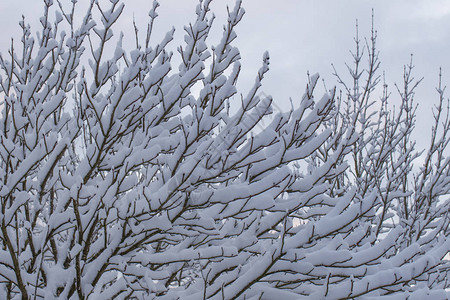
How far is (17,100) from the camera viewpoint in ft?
9.60

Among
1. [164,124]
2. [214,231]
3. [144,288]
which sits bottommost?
[144,288]

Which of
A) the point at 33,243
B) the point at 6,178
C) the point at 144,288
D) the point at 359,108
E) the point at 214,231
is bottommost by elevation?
the point at 144,288

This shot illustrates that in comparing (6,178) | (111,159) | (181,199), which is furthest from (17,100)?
(181,199)

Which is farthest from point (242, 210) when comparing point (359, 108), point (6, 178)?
point (359, 108)

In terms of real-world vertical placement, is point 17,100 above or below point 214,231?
above

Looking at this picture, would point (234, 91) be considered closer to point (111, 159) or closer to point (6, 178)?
point (111, 159)

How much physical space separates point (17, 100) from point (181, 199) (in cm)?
151

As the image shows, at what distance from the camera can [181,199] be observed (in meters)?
2.22

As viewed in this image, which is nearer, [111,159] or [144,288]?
[144,288]

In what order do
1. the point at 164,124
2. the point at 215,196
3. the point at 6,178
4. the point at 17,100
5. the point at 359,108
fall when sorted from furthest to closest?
the point at 359,108 < the point at 164,124 < the point at 17,100 < the point at 6,178 < the point at 215,196

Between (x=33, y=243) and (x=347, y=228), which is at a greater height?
(x=33, y=243)

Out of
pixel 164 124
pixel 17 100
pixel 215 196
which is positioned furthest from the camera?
pixel 164 124

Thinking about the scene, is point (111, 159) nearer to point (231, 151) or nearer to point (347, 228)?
point (231, 151)

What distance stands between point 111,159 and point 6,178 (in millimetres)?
612
